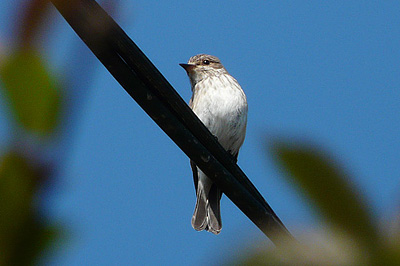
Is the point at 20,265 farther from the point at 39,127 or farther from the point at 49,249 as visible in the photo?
the point at 39,127

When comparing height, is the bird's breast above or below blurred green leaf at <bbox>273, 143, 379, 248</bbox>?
above

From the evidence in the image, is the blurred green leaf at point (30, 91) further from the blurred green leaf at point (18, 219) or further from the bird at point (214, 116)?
the bird at point (214, 116)

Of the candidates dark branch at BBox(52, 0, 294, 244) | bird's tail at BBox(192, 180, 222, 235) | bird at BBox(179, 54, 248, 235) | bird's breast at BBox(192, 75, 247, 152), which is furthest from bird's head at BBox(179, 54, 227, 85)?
dark branch at BBox(52, 0, 294, 244)

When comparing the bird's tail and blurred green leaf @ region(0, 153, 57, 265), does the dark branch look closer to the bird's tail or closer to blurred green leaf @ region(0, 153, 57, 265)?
blurred green leaf @ region(0, 153, 57, 265)

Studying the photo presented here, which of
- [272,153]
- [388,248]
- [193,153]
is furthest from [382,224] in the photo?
[193,153]

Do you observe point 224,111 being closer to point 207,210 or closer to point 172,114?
point 207,210

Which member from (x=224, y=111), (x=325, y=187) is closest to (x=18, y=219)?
(x=325, y=187)

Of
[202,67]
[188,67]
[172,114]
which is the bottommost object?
[172,114]
